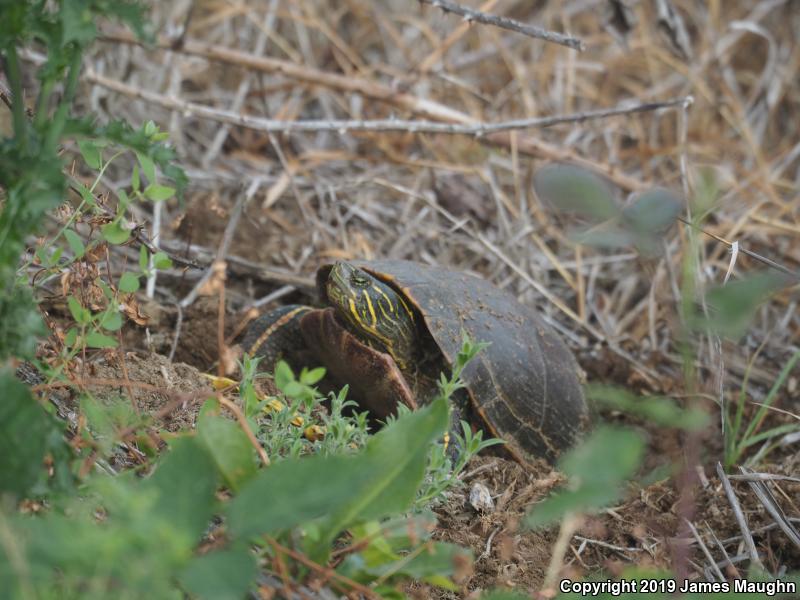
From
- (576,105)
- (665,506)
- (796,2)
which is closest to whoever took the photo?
(665,506)

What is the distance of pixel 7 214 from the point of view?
1.60 meters

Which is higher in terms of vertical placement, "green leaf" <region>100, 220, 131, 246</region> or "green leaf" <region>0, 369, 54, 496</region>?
Result: "green leaf" <region>100, 220, 131, 246</region>

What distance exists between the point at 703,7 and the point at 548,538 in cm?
564

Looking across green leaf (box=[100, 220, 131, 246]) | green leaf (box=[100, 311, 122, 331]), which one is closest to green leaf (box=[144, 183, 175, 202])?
green leaf (box=[100, 220, 131, 246])

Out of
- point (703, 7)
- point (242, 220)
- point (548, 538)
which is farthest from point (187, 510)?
point (703, 7)

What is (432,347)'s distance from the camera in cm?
329

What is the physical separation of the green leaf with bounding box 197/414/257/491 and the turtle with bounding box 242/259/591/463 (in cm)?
123

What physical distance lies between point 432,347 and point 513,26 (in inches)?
51.6

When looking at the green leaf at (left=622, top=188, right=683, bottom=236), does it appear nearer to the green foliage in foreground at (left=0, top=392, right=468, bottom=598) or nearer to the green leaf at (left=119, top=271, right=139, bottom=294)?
the green foliage in foreground at (left=0, top=392, right=468, bottom=598)

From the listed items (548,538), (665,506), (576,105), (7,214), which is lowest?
(665,506)

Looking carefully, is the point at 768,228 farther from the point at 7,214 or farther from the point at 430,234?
the point at 7,214

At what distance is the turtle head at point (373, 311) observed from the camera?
3104 mm

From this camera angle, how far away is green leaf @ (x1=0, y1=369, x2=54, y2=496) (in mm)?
1473

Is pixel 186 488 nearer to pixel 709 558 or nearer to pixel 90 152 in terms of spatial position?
pixel 90 152
